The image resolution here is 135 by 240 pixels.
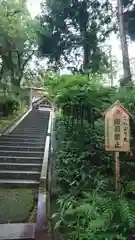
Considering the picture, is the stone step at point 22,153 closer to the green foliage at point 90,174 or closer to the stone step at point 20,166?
the stone step at point 20,166

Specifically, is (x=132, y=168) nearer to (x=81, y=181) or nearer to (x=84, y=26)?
(x=81, y=181)

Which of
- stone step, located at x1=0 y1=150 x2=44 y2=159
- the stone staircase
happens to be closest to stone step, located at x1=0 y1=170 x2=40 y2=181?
the stone staircase

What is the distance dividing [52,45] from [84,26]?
2.21 m

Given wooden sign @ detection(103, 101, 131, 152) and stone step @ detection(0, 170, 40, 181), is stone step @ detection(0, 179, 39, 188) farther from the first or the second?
wooden sign @ detection(103, 101, 131, 152)

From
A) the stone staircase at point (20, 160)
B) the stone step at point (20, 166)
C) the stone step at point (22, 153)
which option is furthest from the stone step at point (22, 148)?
the stone step at point (20, 166)

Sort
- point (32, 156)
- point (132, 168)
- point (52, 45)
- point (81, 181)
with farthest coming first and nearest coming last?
Result: point (52, 45) < point (32, 156) < point (132, 168) < point (81, 181)

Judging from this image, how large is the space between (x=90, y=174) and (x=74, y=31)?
1298cm

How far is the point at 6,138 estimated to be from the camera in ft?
29.0

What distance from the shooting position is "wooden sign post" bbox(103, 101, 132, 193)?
2979 millimetres

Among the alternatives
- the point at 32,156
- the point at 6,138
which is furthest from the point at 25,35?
the point at 32,156

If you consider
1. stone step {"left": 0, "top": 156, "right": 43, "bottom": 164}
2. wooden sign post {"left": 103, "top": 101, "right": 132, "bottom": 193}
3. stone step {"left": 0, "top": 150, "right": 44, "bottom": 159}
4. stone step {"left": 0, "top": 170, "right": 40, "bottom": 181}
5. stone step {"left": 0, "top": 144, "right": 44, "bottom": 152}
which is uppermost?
wooden sign post {"left": 103, "top": 101, "right": 132, "bottom": 193}

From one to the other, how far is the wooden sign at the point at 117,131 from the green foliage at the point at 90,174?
437 millimetres

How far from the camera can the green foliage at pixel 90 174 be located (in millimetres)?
2475

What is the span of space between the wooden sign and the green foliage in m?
0.44
